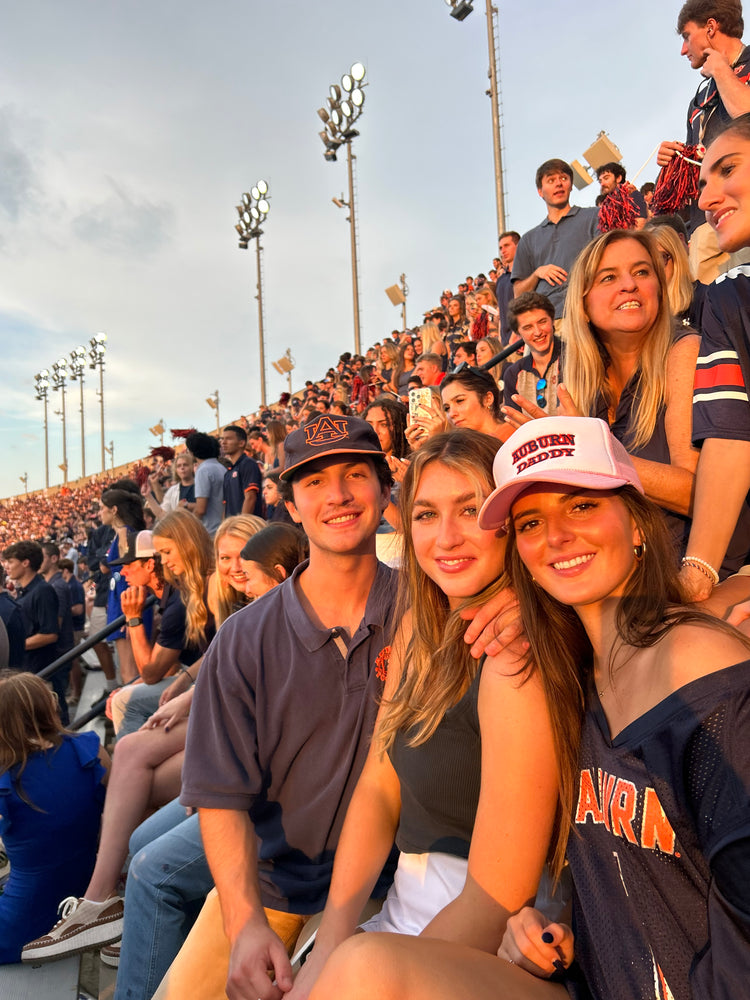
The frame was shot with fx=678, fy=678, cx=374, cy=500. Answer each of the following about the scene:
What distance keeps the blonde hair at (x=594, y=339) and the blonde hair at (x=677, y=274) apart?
536 millimetres

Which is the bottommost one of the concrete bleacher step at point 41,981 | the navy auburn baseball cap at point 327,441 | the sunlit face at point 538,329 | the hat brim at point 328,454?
the concrete bleacher step at point 41,981

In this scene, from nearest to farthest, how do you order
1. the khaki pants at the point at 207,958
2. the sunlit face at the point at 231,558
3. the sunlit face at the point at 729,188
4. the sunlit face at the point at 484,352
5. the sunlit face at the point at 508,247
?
the sunlit face at the point at 729,188 < the khaki pants at the point at 207,958 < the sunlit face at the point at 231,558 < the sunlit face at the point at 484,352 < the sunlit face at the point at 508,247

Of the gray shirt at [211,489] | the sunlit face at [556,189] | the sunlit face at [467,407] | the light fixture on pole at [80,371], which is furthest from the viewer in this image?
the light fixture on pole at [80,371]

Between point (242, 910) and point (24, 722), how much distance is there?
194 centimetres

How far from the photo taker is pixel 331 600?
2447 mm

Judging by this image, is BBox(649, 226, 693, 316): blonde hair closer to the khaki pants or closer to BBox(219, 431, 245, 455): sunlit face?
the khaki pants

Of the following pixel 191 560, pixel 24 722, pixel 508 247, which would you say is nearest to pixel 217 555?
pixel 191 560

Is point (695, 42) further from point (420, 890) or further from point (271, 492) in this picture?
point (271, 492)

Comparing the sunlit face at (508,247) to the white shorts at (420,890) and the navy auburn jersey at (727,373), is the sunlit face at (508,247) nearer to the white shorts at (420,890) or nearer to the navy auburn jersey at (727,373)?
the navy auburn jersey at (727,373)

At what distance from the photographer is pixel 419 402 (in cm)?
429

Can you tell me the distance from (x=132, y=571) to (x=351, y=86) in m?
25.9

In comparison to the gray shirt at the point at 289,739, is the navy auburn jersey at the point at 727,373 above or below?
above

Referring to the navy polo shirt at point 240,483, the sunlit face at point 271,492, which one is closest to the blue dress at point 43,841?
the sunlit face at point 271,492

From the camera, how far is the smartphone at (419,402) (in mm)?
4203
